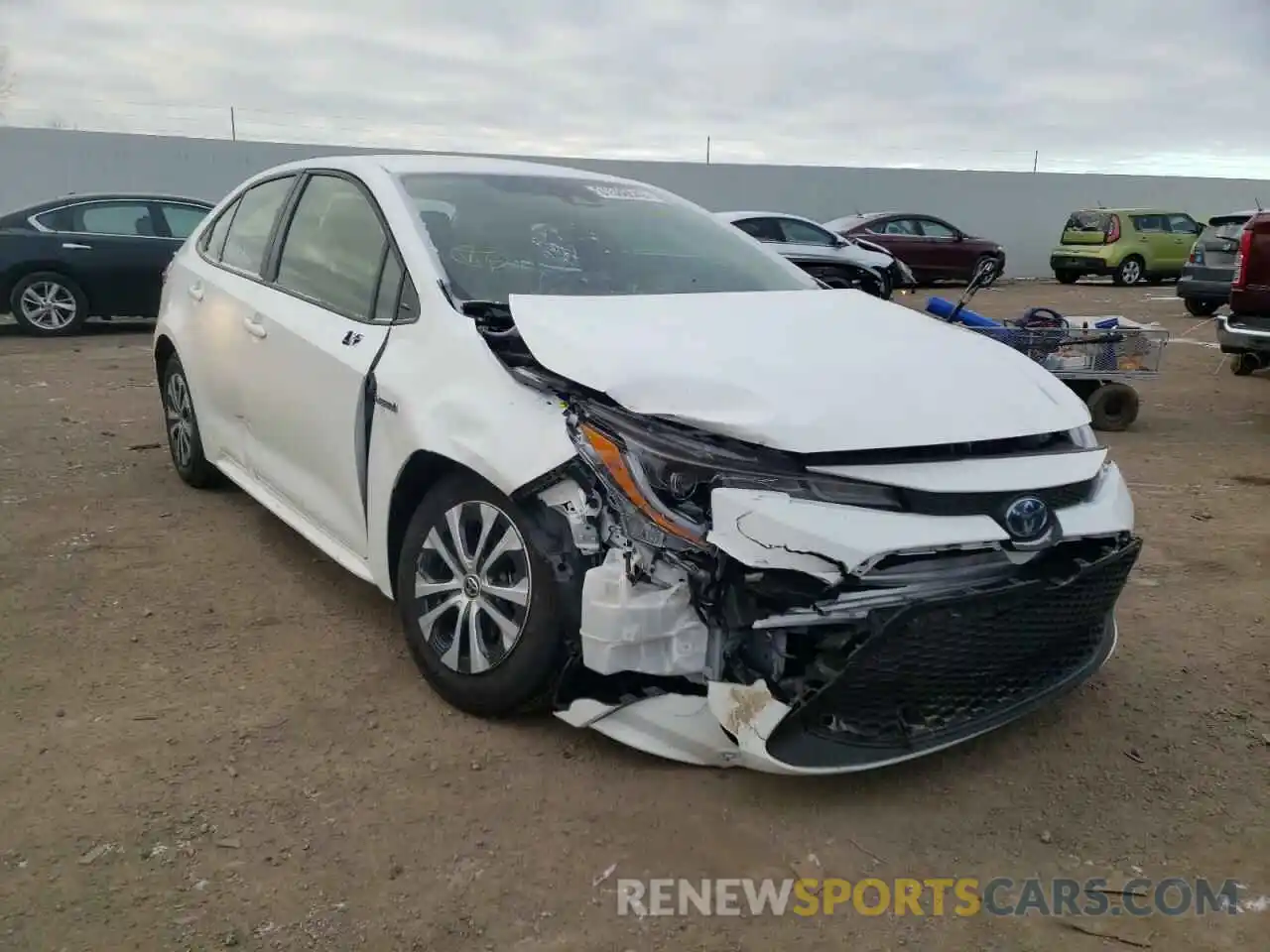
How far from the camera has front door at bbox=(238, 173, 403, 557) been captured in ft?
10.9

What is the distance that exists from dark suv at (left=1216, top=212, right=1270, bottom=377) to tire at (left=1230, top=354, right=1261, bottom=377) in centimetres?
164

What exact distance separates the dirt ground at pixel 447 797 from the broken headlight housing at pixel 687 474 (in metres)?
0.75

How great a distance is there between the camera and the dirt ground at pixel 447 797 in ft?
7.36

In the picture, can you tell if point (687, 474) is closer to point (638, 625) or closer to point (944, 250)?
point (638, 625)

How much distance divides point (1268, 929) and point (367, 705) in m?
2.30

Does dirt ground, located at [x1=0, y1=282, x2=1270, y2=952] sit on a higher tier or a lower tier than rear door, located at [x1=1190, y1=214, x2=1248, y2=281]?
lower

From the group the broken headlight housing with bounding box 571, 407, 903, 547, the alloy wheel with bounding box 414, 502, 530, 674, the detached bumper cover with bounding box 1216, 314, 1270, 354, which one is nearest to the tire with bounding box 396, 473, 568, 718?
the alloy wheel with bounding box 414, 502, 530, 674

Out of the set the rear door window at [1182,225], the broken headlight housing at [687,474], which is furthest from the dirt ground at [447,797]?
the rear door window at [1182,225]

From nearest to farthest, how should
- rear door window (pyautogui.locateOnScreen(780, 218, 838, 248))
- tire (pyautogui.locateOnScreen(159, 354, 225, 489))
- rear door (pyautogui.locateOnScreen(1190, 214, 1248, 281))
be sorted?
tire (pyautogui.locateOnScreen(159, 354, 225, 489)) < rear door (pyautogui.locateOnScreen(1190, 214, 1248, 281)) < rear door window (pyautogui.locateOnScreen(780, 218, 838, 248))

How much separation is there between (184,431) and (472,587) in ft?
9.24

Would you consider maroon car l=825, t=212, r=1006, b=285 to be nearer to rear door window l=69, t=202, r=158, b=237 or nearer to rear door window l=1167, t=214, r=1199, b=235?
rear door window l=1167, t=214, r=1199, b=235

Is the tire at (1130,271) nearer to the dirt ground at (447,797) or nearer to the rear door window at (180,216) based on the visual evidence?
the rear door window at (180,216)

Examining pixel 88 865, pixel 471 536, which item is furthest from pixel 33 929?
pixel 471 536

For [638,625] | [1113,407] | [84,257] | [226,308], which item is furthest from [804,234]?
[638,625]
